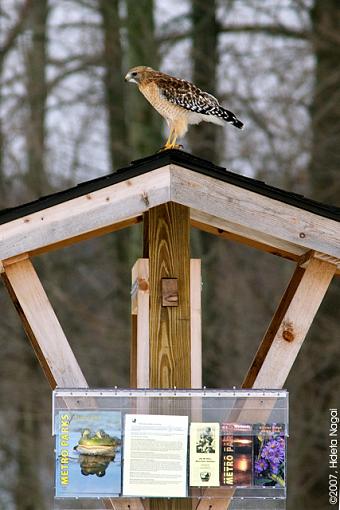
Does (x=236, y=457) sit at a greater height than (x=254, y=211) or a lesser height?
lesser

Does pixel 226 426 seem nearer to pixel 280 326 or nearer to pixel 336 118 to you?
pixel 280 326

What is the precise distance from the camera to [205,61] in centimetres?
1549

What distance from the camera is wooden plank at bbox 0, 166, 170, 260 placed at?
5.56 meters

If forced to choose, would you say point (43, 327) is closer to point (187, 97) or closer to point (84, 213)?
point (84, 213)

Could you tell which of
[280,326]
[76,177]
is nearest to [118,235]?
[76,177]

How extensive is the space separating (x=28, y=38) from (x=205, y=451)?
1226 cm

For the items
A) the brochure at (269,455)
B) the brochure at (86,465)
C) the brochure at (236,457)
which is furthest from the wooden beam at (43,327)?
the brochure at (269,455)

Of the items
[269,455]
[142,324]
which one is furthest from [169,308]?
[269,455]

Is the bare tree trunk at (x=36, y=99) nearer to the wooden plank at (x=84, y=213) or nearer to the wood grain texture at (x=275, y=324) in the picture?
the wood grain texture at (x=275, y=324)

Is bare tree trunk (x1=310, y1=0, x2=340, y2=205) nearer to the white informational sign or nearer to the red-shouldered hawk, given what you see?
the red-shouldered hawk

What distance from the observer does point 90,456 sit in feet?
17.9

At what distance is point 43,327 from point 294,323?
1.06 m

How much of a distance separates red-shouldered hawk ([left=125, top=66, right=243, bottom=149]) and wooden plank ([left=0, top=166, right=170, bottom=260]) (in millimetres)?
713

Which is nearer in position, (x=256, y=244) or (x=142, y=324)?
(x=142, y=324)
